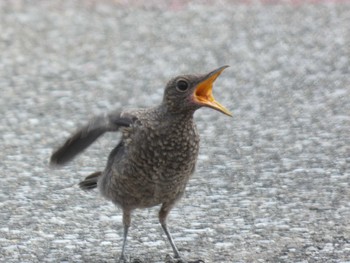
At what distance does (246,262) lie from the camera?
5.83 meters

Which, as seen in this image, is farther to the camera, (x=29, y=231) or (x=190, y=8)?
(x=190, y=8)

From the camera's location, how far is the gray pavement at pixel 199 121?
6348 mm

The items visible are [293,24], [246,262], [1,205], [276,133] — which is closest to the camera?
[246,262]

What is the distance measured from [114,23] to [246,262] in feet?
26.2

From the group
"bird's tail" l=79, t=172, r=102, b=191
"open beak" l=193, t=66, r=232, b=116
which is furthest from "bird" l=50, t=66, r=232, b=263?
"bird's tail" l=79, t=172, r=102, b=191

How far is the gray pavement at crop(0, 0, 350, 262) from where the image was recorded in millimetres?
6348

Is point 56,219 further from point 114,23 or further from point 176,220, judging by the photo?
point 114,23

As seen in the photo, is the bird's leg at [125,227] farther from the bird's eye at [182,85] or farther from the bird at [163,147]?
the bird's eye at [182,85]

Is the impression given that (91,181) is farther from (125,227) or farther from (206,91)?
(206,91)

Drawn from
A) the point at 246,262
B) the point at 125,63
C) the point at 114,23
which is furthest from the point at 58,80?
the point at 246,262

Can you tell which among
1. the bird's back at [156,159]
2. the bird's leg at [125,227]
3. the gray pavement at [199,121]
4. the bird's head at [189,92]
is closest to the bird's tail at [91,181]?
the gray pavement at [199,121]

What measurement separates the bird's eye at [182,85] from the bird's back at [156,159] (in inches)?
6.1

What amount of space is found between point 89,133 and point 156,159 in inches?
23.8

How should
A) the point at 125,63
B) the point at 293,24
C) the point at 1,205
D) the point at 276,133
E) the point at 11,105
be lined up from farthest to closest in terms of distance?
the point at 293,24 < the point at 125,63 < the point at 11,105 < the point at 276,133 < the point at 1,205
